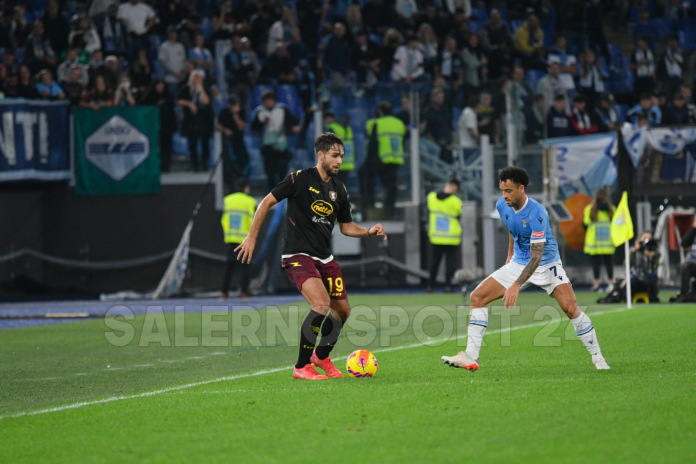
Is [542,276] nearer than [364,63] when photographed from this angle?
Yes

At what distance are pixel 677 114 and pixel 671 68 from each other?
2372mm

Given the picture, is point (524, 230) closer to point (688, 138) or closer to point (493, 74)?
point (688, 138)

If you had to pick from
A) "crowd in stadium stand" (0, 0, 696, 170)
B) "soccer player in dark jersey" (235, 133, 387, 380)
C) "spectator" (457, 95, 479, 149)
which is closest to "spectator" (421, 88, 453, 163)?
"crowd in stadium stand" (0, 0, 696, 170)

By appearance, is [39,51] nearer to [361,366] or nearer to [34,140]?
[34,140]

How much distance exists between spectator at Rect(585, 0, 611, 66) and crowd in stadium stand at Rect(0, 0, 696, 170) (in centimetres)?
3

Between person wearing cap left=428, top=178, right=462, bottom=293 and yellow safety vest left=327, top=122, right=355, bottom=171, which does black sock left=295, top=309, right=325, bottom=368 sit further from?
yellow safety vest left=327, top=122, right=355, bottom=171

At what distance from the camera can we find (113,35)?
23.7 metres

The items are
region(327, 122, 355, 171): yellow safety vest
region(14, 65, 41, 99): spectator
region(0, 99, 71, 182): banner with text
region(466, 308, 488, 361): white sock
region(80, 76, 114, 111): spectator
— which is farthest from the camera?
region(80, 76, 114, 111): spectator

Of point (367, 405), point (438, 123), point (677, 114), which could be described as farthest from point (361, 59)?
point (367, 405)

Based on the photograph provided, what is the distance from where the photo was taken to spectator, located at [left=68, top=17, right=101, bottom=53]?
2302 cm

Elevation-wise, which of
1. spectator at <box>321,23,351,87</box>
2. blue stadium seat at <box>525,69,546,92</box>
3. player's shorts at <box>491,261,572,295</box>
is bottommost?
player's shorts at <box>491,261,572,295</box>

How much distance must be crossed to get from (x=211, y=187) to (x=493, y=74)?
24.0 feet

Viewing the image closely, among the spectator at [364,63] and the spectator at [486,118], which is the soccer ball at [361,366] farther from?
the spectator at [364,63]

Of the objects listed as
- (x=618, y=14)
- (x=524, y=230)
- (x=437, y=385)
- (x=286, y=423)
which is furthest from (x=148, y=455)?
(x=618, y=14)
